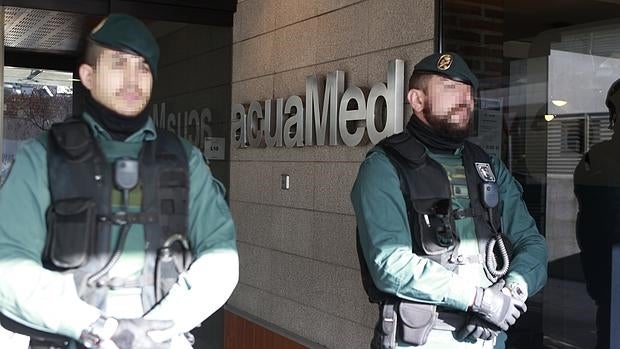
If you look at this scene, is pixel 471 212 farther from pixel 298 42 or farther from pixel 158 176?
pixel 298 42

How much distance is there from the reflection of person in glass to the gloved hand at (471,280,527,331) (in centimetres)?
98

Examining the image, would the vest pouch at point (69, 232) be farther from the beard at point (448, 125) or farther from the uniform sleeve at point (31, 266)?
the beard at point (448, 125)

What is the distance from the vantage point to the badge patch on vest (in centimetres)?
260

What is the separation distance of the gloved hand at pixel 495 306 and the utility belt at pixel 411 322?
0.43 feet

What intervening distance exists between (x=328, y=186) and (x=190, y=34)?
209 cm

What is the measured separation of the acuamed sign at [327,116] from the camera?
385cm

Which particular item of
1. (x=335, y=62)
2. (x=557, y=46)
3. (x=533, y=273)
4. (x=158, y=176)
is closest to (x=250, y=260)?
(x=335, y=62)

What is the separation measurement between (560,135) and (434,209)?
104cm

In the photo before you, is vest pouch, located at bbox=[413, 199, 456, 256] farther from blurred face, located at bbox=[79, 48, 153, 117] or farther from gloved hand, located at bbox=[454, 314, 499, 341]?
blurred face, located at bbox=[79, 48, 153, 117]

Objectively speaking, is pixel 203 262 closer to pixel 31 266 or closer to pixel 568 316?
pixel 31 266

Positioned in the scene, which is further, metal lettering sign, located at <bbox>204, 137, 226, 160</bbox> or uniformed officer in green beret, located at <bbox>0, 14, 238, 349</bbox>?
metal lettering sign, located at <bbox>204, 137, 226, 160</bbox>

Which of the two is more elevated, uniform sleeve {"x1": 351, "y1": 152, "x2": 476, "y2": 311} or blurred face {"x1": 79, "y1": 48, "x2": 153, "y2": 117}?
blurred face {"x1": 79, "y1": 48, "x2": 153, "y2": 117}

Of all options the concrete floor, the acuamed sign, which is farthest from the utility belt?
the acuamed sign

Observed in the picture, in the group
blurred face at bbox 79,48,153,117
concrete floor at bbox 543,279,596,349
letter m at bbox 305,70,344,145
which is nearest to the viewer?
blurred face at bbox 79,48,153,117
